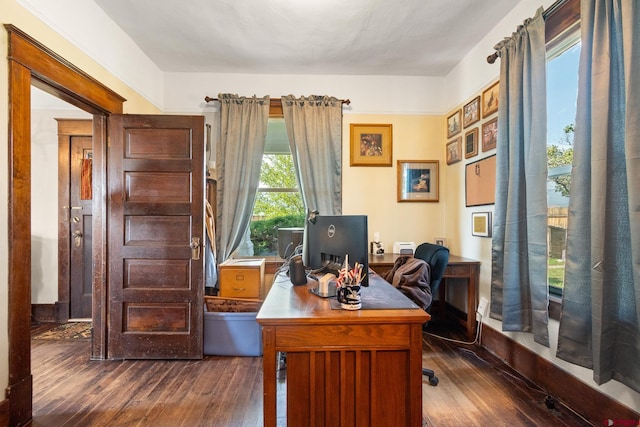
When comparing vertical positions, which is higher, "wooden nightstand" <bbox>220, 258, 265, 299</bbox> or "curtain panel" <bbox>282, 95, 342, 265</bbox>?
"curtain panel" <bbox>282, 95, 342, 265</bbox>

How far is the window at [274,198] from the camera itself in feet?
11.5

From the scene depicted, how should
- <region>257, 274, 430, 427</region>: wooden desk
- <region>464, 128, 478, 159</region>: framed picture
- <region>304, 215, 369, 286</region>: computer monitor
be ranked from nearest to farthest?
<region>257, 274, 430, 427</region>: wooden desk, <region>304, 215, 369, 286</region>: computer monitor, <region>464, 128, 478, 159</region>: framed picture

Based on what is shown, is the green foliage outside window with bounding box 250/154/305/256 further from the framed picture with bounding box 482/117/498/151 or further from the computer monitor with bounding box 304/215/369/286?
the framed picture with bounding box 482/117/498/151

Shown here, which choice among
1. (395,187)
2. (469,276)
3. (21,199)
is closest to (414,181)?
(395,187)

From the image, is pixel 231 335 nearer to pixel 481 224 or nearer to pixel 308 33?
pixel 481 224

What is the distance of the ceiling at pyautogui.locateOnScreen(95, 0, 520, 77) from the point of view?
232 centimetres

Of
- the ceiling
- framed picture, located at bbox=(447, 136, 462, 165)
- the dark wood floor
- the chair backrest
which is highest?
the ceiling

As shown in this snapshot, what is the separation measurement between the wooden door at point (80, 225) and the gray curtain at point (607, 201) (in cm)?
442

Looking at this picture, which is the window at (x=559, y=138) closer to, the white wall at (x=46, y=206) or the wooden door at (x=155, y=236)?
the wooden door at (x=155, y=236)

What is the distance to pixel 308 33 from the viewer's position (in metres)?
2.65

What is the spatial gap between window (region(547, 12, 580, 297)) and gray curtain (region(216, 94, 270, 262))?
2604mm

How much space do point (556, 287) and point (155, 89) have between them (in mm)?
4161

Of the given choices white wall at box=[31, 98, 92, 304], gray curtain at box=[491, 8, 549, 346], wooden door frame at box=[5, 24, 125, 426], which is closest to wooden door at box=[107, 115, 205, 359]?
wooden door frame at box=[5, 24, 125, 426]

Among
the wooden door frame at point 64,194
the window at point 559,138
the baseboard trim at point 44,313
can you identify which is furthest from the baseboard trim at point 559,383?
the baseboard trim at point 44,313
